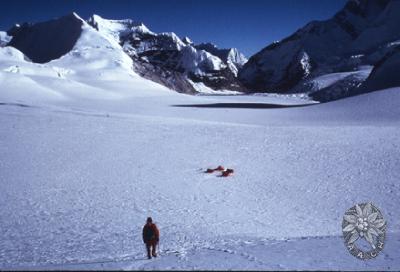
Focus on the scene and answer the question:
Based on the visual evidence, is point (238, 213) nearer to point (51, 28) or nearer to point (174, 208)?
point (174, 208)

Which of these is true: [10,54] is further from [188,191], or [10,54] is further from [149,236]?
[149,236]

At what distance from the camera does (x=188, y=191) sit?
15297mm

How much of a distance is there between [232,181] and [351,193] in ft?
14.7

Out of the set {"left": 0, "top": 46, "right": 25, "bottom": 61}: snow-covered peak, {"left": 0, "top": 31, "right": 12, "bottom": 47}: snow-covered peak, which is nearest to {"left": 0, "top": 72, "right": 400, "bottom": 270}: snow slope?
{"left": 0, "top": 46, "right": 25, "bottom": 61}: snow-covered peak

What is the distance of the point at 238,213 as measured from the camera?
1327cm

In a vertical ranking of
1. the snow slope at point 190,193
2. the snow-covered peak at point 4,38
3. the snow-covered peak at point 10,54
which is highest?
the snow-covered peak at point 4,38

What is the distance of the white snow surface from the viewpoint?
9.48 m

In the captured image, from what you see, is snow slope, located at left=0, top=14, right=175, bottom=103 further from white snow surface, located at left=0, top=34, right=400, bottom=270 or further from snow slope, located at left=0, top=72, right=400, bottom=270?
snow slope, located at left=0, top=72, right=400, bottom=270

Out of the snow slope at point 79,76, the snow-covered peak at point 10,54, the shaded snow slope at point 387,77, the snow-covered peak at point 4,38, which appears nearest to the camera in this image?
the shaded snow slope at point 387,77

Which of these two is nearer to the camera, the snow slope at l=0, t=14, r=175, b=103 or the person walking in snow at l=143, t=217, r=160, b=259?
the person walking in snow at l=143, t=217, r=160, b=259

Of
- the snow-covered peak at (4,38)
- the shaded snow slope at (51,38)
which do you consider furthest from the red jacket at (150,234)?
the snow-covered peak at (4,38)

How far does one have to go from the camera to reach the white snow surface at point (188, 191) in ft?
31.1

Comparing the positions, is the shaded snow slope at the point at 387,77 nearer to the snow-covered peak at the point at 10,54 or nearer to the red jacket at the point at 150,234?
the red jacket at the point at 150,234

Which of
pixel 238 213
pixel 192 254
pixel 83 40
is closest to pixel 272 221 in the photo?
pixel 238 213
